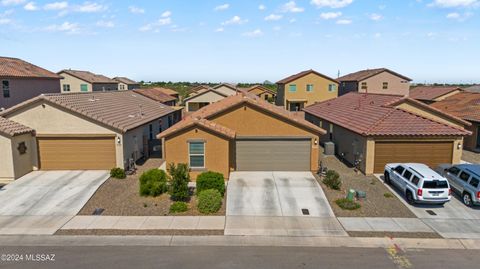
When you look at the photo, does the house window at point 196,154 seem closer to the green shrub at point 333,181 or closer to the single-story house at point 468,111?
the green shrub at point 333,181

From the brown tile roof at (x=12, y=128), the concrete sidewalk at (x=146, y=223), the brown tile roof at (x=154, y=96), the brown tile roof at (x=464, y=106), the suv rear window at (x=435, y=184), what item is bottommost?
the concrete sidewalk at (x=146, y=223)

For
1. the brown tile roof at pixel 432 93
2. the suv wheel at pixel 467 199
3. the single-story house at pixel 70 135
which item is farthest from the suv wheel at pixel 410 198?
the brown tile roof at pixel 432 93

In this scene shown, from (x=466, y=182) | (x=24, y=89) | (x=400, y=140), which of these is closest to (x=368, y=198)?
(x=466, y=182)

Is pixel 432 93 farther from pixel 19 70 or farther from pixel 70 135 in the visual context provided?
pixel 19 70

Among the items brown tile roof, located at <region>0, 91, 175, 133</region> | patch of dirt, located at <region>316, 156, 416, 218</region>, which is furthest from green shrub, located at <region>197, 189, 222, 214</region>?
brown tile roof, located at <region>0, 91, 175, 133</region>

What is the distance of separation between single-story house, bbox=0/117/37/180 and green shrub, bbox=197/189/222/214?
1180 cm

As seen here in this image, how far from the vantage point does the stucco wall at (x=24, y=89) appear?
30.3 metres

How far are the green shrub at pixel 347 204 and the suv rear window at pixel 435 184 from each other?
323 centimetres

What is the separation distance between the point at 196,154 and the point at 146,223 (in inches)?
258

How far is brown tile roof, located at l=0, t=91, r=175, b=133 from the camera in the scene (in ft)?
70.7

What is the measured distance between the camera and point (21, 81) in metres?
31.8

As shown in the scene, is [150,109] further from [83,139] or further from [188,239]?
[188,239]

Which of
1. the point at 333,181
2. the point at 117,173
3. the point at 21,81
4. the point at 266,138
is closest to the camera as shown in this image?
Answer: the point at 333,181

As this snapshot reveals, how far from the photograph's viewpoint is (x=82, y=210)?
16.0 meters
